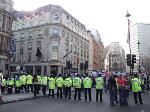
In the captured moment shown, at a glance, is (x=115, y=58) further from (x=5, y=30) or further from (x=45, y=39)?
(x=5, y=30)

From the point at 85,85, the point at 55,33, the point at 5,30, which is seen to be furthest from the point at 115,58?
the point at 85,85

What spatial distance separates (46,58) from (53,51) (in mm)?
2142

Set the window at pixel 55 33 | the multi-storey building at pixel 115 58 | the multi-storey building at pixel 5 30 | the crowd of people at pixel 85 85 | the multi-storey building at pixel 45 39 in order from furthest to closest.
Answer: the multi-storey building at pixel 115 58, the window at pixel 55 33, the multi-storey building at pixel 45 39, the multi-storey building at pixel 5 30, the crowd of people at pixel 85 85

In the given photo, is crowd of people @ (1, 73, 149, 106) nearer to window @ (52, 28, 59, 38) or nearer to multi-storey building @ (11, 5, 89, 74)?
multi-storey building @ (11, 5, 89, 74)

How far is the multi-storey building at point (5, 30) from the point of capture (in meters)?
44.5

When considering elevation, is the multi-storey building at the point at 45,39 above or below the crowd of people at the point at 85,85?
above

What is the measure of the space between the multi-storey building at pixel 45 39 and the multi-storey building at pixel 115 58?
80.7 m

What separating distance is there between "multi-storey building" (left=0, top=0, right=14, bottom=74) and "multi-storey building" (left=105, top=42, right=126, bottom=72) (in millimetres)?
98237

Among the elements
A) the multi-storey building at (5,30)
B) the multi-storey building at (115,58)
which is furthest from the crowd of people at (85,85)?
the multi-storey building at (115,58)

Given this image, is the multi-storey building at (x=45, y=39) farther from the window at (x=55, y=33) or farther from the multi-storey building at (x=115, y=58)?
the multi-storey building at (x=115, y=58)

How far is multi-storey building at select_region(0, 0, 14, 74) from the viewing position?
1752 inches

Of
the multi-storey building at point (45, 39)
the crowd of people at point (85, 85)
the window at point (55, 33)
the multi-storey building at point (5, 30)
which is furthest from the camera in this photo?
the window at point (55, 33)

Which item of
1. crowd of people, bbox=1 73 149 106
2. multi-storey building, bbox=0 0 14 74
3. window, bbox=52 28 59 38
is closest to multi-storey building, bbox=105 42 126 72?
window, bbox=52 28 59 38

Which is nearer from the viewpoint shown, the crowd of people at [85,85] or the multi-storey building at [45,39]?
the crowd of people at [85,85]
